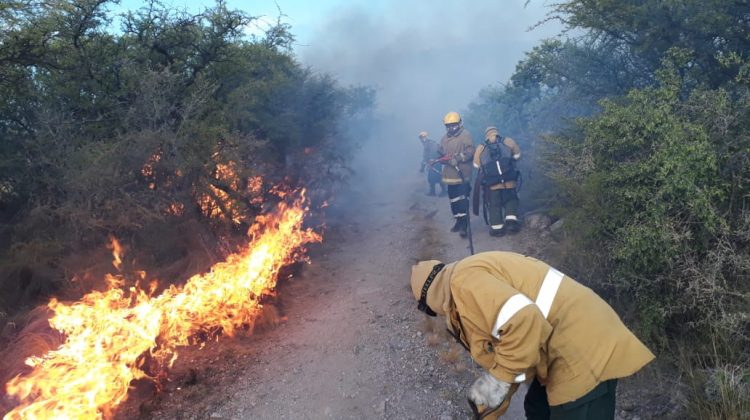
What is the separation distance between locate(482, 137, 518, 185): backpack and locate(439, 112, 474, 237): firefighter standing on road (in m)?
0.69

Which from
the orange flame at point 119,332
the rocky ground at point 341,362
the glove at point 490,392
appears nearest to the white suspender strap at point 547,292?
the glove at point 490,392

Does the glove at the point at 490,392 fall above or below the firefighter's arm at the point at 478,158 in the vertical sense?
below

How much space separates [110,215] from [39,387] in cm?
289

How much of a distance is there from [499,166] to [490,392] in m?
6.39

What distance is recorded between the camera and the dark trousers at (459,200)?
927 centimetres

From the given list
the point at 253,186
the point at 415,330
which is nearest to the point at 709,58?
the point at 415,330

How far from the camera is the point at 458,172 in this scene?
9352 mm

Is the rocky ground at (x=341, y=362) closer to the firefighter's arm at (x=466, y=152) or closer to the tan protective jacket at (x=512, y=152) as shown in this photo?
the tan protective jacket at (x=512, y=152)

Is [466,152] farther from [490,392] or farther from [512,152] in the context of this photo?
[490,392]

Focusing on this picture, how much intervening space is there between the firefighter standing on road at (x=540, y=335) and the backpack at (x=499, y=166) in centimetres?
606

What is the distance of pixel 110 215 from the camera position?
6305mm

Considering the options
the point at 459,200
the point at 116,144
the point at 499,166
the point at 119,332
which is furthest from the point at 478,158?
the point at 119,332

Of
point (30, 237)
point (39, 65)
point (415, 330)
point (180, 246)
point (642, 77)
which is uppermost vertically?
point (39, 65)

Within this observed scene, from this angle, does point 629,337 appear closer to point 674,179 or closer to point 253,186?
point 674,179
